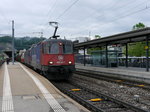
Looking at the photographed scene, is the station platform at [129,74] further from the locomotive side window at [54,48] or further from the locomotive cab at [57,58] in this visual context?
the locomotive side window at [54,48]

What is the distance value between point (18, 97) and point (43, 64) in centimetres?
595

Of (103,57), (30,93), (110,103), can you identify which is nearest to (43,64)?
(30,93)

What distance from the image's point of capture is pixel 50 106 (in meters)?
6.21

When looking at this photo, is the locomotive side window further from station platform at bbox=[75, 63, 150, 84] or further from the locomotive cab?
station platform at bbox=[75, 63, 150, 84]

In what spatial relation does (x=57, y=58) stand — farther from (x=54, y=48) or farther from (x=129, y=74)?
(x=129, y=74)

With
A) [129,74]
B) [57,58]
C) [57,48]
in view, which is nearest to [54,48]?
[57,48]

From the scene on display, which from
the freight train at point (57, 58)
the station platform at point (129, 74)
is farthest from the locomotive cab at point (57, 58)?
the station platform at point (129, 74)

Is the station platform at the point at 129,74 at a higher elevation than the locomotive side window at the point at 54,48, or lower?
lower

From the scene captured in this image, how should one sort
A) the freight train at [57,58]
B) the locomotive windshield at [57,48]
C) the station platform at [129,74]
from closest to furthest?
the freight train at [57,58] → the locomotive windshield at [57,48] → the station platform at [129,74]

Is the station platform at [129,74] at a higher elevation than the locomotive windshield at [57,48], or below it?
below

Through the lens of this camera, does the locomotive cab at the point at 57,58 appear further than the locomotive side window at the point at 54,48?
No

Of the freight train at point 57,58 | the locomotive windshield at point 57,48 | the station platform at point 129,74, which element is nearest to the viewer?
the freight train at point 57,58

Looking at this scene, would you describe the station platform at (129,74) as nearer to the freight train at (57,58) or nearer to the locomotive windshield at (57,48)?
the freight train at (57,58)

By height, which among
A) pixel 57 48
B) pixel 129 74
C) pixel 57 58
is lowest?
pixel 129 74
